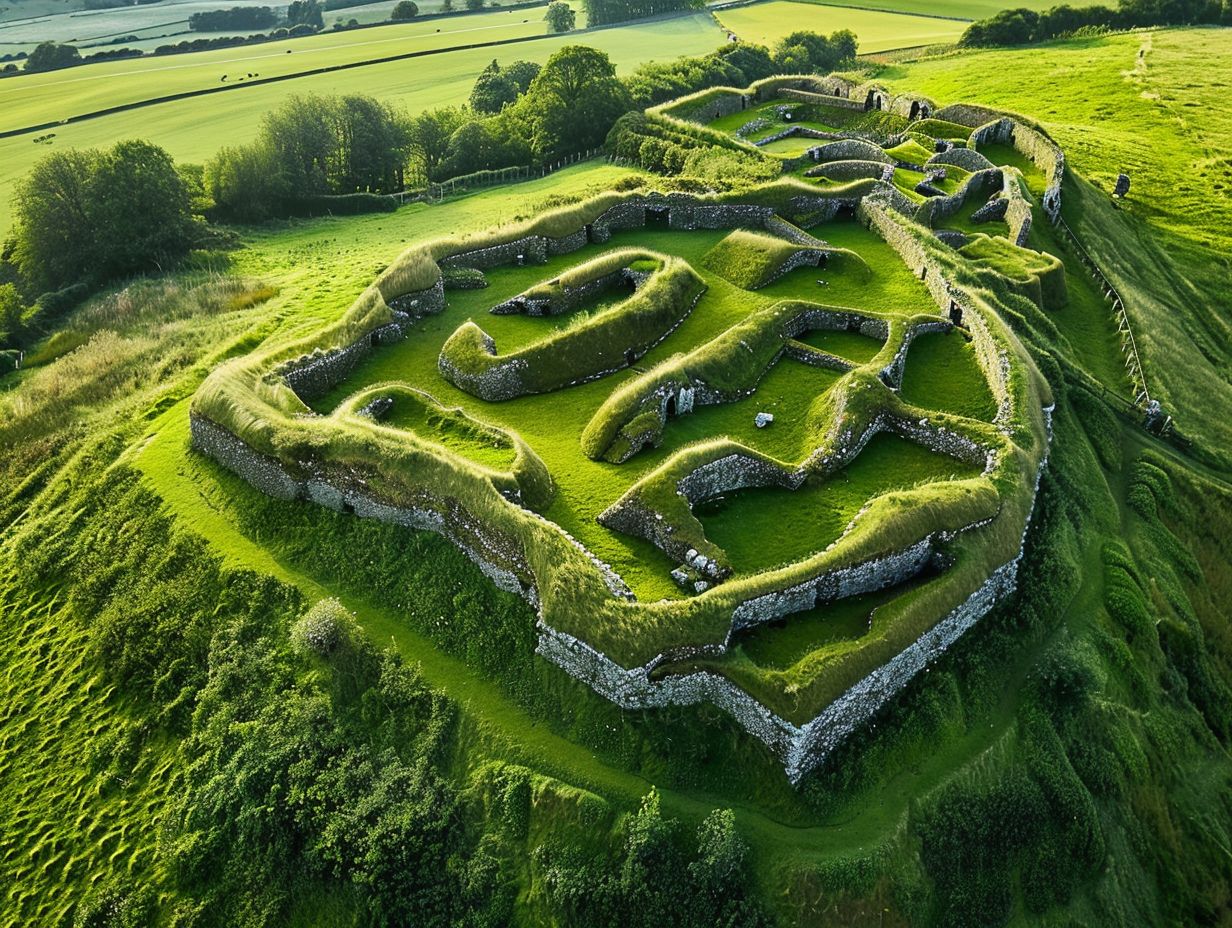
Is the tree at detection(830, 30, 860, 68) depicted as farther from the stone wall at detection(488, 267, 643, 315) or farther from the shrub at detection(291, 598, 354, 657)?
the shrub at detection(291, 598, 354, 657)

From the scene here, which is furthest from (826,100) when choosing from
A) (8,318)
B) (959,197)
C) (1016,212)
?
(8,318)

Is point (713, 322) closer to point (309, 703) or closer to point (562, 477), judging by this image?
point (562, 477)

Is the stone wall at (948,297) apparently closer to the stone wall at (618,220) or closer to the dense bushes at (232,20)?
the stone wall at (618,220)

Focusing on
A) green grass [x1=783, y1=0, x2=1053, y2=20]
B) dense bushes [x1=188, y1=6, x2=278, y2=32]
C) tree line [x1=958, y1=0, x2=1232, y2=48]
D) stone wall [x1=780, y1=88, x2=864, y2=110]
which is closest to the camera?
stone wall [x1=780, y1=88, x2=864, y2=110]

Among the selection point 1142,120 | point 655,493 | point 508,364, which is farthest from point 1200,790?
point 1142,120

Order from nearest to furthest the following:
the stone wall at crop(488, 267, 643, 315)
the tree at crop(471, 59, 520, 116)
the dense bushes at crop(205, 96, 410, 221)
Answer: the stone wall at crop(488, 267, 643, 315)
the dense bushes at crop(205, 96, 410, 221)
the tree at crop(471, 59, 520, 116)

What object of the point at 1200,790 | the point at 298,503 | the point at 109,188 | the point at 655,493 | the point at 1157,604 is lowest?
the point at 1200,790

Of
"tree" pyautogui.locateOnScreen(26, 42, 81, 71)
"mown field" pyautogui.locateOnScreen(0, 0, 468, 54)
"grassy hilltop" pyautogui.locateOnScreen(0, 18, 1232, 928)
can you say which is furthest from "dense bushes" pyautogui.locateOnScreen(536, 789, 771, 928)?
"mown field" pyautogui.locateOnScreen(0, 0, 468, 54)
